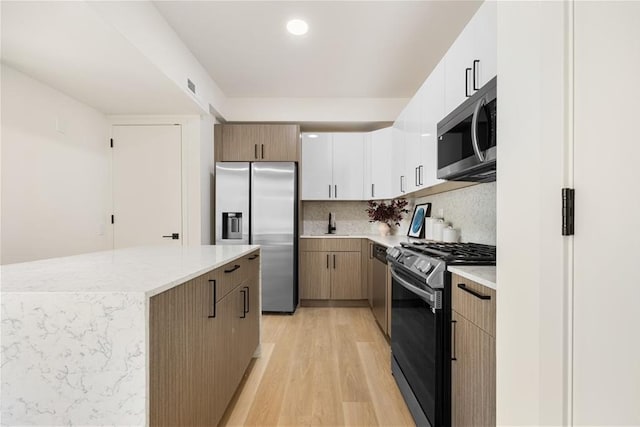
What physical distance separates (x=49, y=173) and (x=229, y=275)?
2.22 m

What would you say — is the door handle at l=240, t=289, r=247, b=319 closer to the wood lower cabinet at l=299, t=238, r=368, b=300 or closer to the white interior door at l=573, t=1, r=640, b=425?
the white interior door at l=573, t=1, r=640, b=425

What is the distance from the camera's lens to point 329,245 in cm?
411

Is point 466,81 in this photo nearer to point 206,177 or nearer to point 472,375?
point 472,375

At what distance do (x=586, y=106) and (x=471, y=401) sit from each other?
3.58 ft

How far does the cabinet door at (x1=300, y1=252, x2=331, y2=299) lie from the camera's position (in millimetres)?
4105

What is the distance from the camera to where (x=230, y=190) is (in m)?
3.87

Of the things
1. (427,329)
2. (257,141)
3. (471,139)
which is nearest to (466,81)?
(471,139)

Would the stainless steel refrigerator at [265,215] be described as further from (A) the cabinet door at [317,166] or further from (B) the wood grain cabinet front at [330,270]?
(A) the cabinet door at [317,166]

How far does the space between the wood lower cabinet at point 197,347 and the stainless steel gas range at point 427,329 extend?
99 centimetres

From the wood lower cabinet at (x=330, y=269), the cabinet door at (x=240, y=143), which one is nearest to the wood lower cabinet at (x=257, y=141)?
the cabinet door at (x=240, y=143)

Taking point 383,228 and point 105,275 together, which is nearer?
point 105,275

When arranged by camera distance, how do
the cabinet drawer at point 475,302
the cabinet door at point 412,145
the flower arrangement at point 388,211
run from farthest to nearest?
the flower arrangement at point 388,211 → the cabinet door at point 412,145 → the cabinet drawer at point 475,302

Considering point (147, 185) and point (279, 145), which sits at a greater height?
point (279, 145)

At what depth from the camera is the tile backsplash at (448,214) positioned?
2223mm
